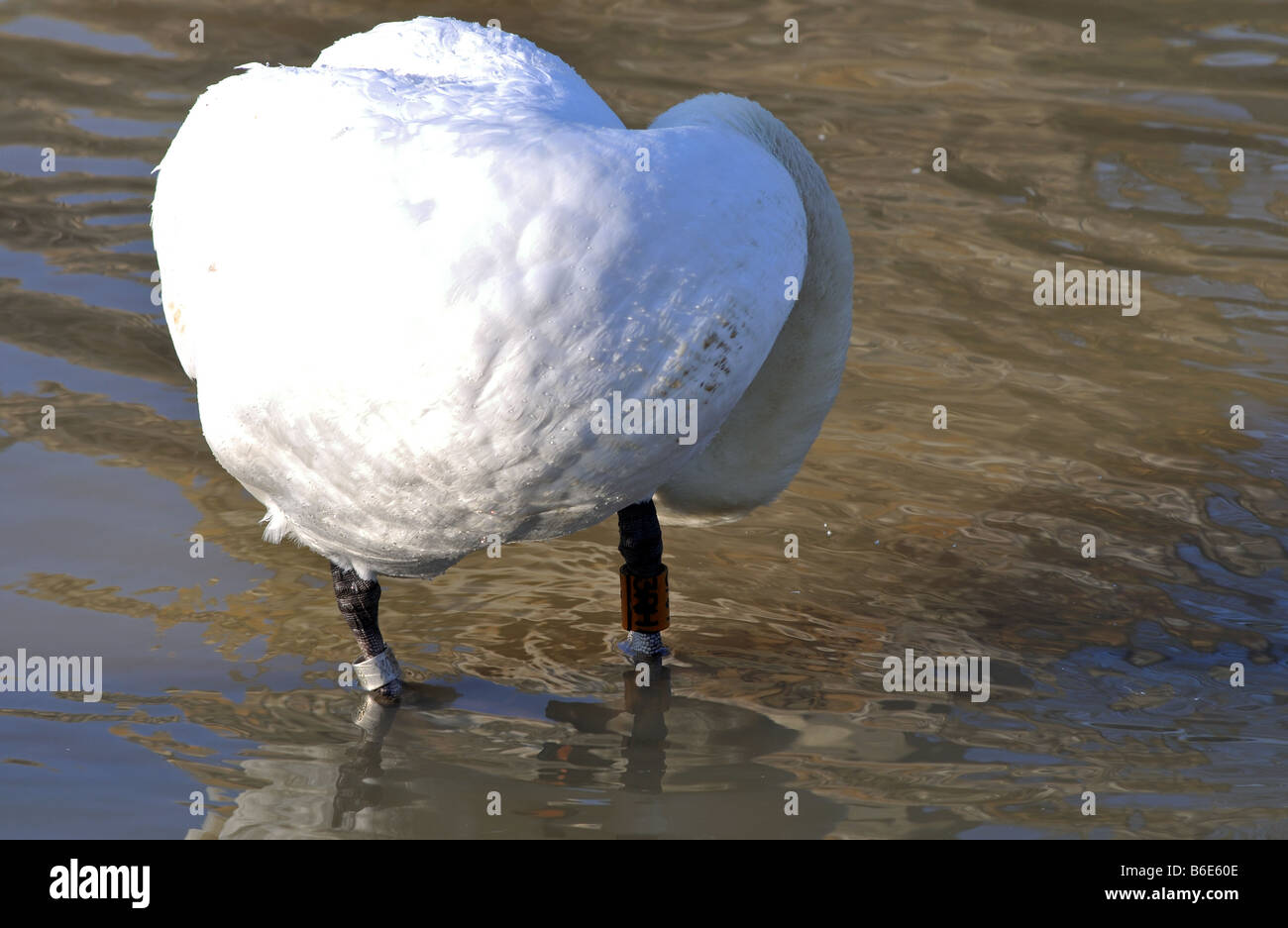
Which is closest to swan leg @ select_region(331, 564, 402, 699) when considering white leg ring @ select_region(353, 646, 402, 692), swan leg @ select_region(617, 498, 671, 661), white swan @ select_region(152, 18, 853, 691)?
white leg ring @ select_region(353, 646, 402, 692)

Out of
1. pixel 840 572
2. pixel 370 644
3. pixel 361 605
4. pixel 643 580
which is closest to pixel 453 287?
pixel 361 605

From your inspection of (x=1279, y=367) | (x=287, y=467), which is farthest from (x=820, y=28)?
(x=287, y=467)

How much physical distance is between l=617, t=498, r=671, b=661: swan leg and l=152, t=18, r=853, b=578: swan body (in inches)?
41.8

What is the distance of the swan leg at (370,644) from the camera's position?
172 inches

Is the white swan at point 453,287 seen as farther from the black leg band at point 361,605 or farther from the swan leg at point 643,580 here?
the swan leg at point 643,580

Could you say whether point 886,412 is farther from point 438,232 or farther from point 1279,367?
point 438,232

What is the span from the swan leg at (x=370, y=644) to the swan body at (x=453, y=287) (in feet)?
2.21

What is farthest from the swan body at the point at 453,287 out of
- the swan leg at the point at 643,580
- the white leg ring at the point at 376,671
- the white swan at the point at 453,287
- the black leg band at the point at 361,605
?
the swan leg at the point at 643,580

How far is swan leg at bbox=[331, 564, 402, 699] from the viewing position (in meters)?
4.37

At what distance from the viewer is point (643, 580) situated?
4734 millimetres

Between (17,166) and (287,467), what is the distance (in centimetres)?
652

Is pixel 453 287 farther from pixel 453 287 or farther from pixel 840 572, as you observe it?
pixel 840 572

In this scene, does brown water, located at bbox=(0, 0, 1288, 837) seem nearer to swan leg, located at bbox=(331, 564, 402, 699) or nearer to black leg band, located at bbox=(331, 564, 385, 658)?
swan leg, located at bbox=(331, 564, 402, 699)

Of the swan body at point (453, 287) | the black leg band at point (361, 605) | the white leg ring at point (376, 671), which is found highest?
the swan body at point (453, 287)
